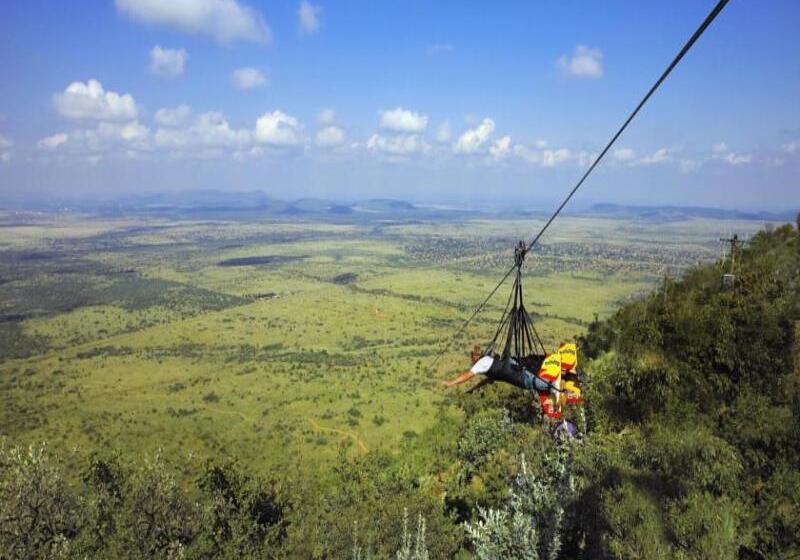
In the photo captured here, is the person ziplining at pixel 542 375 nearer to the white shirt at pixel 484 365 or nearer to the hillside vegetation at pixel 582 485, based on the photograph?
the white shirt at pixel 484 365

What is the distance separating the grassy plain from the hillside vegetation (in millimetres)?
16030

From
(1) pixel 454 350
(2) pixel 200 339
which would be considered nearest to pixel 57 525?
(1) pixel 454 350

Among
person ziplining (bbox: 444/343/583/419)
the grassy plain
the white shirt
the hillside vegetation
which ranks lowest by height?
the grassy plain

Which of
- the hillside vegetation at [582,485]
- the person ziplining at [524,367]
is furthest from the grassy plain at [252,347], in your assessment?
the person ziplining at [524,367]

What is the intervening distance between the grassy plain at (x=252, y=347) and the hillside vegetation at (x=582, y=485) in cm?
1603

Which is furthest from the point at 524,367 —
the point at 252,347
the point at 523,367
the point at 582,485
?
the point at 252,347

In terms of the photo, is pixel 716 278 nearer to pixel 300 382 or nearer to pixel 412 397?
pixel 412 397

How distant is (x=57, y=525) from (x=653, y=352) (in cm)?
2633

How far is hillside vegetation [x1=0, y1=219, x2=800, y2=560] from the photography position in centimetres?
1278

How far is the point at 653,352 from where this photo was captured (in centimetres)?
2509


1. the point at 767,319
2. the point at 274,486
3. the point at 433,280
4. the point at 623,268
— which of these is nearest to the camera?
the point at 767,319

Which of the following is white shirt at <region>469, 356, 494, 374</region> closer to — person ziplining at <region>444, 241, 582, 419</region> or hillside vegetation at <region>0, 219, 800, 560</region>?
person ziplining at <region>444, 241, 582, 419</region>

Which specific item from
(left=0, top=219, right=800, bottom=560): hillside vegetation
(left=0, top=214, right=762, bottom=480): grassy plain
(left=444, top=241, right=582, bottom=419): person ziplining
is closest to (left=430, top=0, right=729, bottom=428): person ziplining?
(left=444, top=241, right=582, bottom=419): person ziplining

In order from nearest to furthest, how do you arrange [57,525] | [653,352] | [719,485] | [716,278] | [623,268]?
[719,485] → [57,525] → [653,352] → [716,278] → [623,268]
